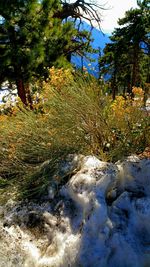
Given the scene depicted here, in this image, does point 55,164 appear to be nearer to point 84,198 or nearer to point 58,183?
point 58,183

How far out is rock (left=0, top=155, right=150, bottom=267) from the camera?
262 cm

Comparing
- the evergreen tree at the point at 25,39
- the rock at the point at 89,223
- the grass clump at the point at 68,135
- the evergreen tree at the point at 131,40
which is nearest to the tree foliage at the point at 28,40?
the evergreen tree at the point at 25,39

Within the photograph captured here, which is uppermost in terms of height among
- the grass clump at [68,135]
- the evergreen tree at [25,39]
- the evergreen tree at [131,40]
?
the evergreen tree at [131,40]

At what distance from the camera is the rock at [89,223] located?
262 cm

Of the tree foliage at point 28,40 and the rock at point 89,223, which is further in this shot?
the tree foliage at point 28,40

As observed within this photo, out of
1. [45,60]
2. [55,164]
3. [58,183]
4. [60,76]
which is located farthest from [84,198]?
[45,60]

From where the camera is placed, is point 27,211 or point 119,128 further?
point 119,128

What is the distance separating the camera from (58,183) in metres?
3.31

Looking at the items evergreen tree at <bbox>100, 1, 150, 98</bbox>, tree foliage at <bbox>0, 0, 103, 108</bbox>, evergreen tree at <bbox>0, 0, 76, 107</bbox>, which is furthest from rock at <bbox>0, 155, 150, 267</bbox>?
evergreen tree at <bbox>100, 1, 150, 98</bbox>

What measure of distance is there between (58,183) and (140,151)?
0.81 metres

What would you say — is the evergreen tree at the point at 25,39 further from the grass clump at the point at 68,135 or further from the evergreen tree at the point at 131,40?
the evergreen tree at the point at 131,40

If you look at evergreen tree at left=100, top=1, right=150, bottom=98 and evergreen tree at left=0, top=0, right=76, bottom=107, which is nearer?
evergreen tree at left=0, top=0, right=76, bottom=107

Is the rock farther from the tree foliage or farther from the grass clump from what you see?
the tree foliage

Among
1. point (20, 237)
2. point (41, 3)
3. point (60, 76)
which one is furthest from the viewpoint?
point (41, 3)
